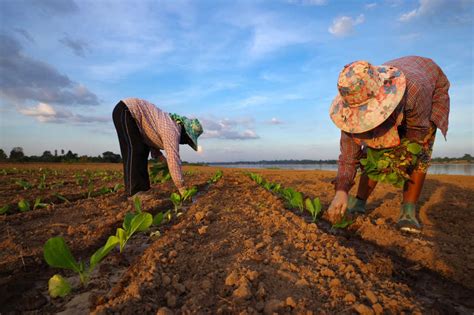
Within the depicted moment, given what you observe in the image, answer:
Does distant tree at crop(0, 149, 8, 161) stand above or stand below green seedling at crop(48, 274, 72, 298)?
above

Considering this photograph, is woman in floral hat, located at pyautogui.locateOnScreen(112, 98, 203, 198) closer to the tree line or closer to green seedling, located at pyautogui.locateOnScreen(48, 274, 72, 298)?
green seedling, located at pyautogui.locateOnScreen(48, 274, 72, 298)

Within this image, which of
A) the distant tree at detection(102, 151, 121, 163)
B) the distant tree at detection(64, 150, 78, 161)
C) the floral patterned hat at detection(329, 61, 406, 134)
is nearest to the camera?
the floral patterned hat at detection(329, 61, 406, 134)

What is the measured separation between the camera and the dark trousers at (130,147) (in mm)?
4016

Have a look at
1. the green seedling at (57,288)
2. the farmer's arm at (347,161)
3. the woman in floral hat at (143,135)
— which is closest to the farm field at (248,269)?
the green seedling at (57,288)

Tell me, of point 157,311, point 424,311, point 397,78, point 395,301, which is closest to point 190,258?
point 157,311

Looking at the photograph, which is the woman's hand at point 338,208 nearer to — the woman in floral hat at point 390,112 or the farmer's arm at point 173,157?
the woman in floral hat at point 390,112

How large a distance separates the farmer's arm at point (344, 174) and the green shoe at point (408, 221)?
1.92 feet

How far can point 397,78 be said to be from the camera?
2383 millimetres

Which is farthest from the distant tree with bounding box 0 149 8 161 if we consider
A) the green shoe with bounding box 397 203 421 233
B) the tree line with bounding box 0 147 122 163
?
the green shoe with bounding box 397 203 421 233

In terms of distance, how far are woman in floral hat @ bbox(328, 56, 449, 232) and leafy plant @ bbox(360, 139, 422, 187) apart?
0.10 m

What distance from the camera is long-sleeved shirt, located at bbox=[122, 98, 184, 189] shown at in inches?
153

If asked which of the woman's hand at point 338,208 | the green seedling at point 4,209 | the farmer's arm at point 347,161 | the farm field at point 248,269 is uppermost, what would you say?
the farmer's arm at point 347,161

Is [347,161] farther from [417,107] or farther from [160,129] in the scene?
[160,129]

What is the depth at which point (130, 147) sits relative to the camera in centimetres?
409
